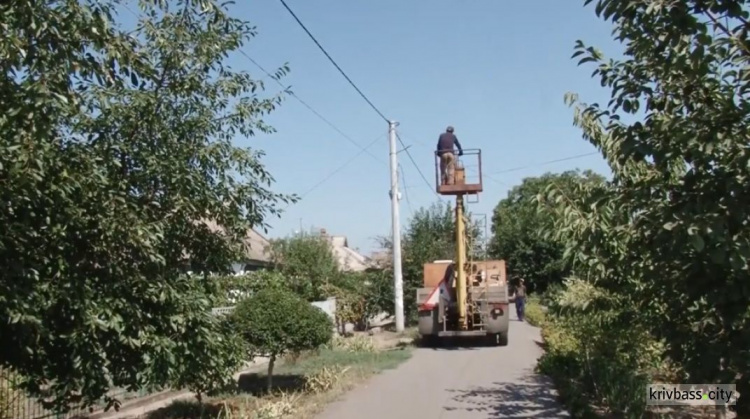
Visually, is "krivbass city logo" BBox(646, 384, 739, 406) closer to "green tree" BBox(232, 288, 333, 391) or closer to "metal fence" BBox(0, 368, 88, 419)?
"green tree" BBox(232, 288, 333, 391)

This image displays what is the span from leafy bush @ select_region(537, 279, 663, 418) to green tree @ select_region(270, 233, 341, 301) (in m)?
12.3

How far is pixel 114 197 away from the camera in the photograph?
5074mm

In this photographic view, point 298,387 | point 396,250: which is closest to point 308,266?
point 396,250

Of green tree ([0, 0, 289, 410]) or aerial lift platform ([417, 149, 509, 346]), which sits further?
aerial lift platform ([417, 149, 509, 346])

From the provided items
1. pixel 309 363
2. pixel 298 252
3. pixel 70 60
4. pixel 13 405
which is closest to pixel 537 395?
pixel 309 363

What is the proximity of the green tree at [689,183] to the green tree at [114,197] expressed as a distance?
3241 millimetres

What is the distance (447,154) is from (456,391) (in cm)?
764

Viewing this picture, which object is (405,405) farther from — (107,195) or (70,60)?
(70,60)

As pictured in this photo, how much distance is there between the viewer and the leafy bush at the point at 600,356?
23.2 feet

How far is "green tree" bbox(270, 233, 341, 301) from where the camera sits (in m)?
25.3

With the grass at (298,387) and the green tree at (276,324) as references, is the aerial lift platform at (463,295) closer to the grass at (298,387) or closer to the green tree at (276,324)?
the grass at (298,387)

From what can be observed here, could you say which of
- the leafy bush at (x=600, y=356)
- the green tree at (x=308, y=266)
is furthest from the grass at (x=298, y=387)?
the green tree at (x=308, y=266)

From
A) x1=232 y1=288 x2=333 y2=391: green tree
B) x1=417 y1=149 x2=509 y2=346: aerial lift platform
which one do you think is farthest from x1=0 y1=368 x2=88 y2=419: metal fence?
x1=417 y1=149 x2=509 y2=346: aerial lift platform

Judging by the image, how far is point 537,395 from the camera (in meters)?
11.2
